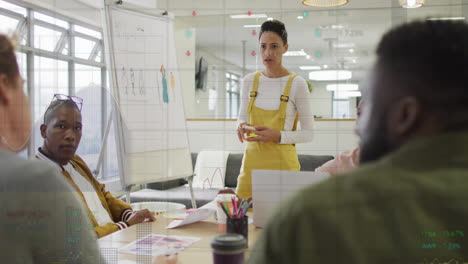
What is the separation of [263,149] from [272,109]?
0.52ft

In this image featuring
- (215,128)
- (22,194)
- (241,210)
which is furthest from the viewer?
(215,128)

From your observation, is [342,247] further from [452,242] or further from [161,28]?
[161,28]

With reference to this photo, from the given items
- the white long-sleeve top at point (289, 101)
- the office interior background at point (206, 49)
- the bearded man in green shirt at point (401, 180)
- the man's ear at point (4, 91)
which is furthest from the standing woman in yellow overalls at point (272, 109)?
the bearded man in green shirt at point (401, 180)

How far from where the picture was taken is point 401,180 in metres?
0.44

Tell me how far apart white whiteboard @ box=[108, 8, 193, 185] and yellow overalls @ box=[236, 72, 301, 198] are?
1010mm

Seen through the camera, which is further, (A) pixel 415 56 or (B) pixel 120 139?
(B) pixel 120 139

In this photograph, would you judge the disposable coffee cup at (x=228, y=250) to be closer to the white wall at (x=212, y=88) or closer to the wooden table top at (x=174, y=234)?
the wooden table top at (x=174, y=234)

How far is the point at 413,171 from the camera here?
18.1 inches

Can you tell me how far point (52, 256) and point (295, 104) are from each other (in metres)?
1.11

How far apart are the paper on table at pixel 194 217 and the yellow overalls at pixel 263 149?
0.92ft

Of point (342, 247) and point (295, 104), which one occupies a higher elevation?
point (295, 104)

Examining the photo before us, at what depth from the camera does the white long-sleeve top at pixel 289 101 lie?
1641mm

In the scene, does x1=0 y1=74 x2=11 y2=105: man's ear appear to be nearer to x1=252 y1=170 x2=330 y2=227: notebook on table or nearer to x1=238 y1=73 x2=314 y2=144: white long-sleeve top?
x1=252 y1=170 x2=330 y2=227: notebook on table

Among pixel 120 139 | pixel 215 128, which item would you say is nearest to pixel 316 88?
pixel 215 128
